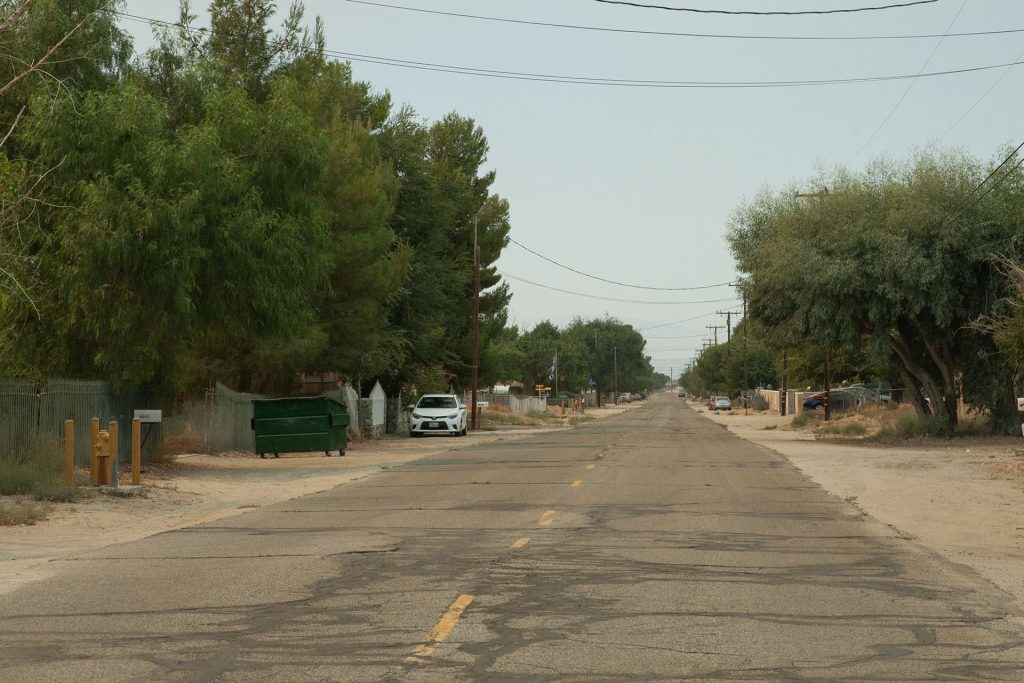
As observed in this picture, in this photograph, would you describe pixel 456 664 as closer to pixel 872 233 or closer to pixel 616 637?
pixel 616 637

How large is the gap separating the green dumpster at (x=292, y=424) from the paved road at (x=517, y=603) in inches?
582

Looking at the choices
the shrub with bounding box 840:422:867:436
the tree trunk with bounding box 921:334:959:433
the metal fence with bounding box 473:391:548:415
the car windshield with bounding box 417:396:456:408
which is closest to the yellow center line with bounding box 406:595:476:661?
the tree trunk with bounding box 921:334:959:433

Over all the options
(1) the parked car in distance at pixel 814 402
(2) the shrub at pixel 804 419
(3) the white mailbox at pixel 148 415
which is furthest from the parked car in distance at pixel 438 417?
(1) the parked car in distance at pixel 814 402

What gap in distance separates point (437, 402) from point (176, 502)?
2897 cm

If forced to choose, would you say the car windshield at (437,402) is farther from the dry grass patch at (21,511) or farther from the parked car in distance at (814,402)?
the parked car in distance at (814,402)

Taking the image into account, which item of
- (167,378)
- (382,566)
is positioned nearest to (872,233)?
(167,378)

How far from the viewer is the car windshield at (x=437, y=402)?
48406 millimetres

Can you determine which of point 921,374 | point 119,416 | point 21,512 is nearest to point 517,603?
point 21,512

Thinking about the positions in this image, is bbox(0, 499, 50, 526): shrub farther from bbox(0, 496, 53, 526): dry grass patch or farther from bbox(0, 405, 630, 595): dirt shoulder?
bbox(0, 405, 630, 595): dirt shoulder

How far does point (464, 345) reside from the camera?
6203 cm

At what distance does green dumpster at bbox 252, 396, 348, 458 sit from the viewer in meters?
31.8

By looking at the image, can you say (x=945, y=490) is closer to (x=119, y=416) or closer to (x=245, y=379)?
(x=119, y=416)

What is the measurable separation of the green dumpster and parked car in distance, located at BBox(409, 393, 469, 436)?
14.8m

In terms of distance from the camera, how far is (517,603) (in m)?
9.59
